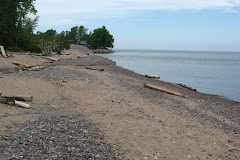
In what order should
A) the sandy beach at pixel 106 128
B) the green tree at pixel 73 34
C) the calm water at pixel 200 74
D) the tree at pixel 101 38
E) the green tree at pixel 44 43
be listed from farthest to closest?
1. the green tree at pixel 73 34
2. the tree at pixel 101 38
3. the green tree at pixel 44 43
4. the calm water at pixel 200 74
5. the sandy beach at pixel 106 128

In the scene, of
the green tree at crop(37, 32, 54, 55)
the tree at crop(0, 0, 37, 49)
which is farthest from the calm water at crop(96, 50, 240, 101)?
the tree at crop(0, 0, 37, 49)

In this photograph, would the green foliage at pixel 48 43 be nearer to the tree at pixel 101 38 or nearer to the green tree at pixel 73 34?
the tree at pixel 101 38

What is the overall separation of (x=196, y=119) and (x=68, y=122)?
16.9ft

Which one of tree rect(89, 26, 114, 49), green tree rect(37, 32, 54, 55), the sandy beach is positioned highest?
tree rect(89, 26, 114, 49)

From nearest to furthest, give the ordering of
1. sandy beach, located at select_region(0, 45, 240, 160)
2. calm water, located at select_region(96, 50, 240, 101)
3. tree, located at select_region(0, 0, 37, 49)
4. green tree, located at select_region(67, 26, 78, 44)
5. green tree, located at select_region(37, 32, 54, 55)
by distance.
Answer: sandy beach, located at select_region(0, 45, 240, 160) → calm water, located at select_region(96, 50, 240, 101) → tree, located at select_region(0, 0, 37, 49) → green tree, located at select_region(37, 32, 54, 55) → green tree, located at select_region(67, 26, 78, 44)

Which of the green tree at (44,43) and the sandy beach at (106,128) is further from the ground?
the green tree at (44,43)

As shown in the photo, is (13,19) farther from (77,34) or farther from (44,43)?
(77,34)

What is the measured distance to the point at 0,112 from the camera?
712 cm

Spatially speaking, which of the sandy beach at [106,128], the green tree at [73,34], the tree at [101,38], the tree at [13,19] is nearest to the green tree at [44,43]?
the tree at [13,19]

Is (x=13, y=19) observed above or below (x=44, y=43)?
above

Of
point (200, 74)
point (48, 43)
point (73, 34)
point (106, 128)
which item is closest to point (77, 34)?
point (73, 34)

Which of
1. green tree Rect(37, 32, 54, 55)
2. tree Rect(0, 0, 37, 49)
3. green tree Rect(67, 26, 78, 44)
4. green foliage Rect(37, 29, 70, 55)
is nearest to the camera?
tree Rect(0, 0, 37, 49)

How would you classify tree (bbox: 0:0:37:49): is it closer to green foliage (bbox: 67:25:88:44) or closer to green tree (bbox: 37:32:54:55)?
green tree (bbox: 37:32:54:55)

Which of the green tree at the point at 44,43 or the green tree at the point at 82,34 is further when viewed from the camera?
the green tree at the point at 82,34
